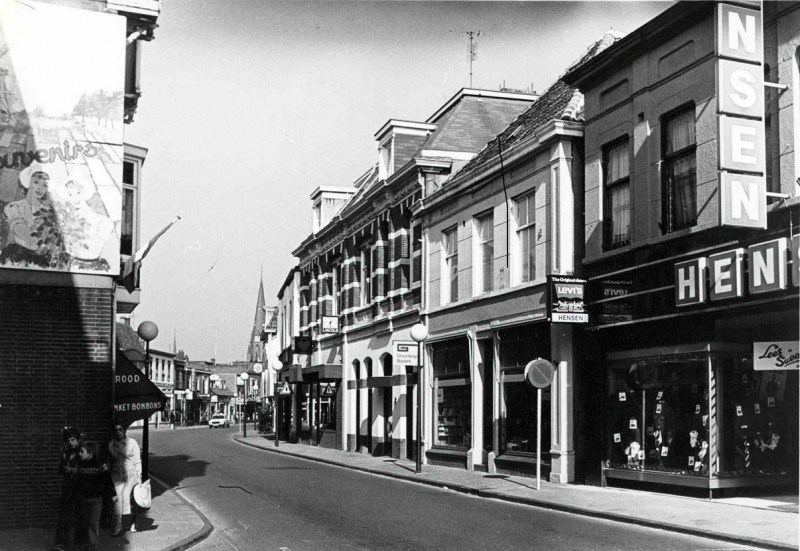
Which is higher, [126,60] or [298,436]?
[126,60]

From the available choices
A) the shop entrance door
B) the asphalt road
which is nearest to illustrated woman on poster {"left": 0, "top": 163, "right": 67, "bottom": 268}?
the asphalt road

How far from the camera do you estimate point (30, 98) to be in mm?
15125

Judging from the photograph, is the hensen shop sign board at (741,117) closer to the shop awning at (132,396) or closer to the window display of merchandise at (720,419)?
the window display of merchandise at (720,419)

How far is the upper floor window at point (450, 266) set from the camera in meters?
28.3

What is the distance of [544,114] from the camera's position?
85.5 feet

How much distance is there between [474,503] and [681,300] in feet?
17.5

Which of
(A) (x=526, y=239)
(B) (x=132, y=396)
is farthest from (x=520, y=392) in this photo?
(B) (x=132, y=396)

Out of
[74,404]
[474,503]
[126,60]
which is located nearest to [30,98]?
[126,60]

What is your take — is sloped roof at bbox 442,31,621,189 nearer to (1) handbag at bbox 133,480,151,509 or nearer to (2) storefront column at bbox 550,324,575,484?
(2) storefront column at bbox 550,324,575,484

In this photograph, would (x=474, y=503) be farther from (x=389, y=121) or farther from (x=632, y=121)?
(x=389, y=121)

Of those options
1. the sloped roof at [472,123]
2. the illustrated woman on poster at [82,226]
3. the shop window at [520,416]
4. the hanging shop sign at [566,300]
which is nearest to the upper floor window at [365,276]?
the sloped roof at [472,123]

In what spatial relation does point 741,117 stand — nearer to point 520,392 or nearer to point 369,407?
point 520,392

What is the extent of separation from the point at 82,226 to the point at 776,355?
1154 cm

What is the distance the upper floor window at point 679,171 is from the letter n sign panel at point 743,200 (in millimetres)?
2428
